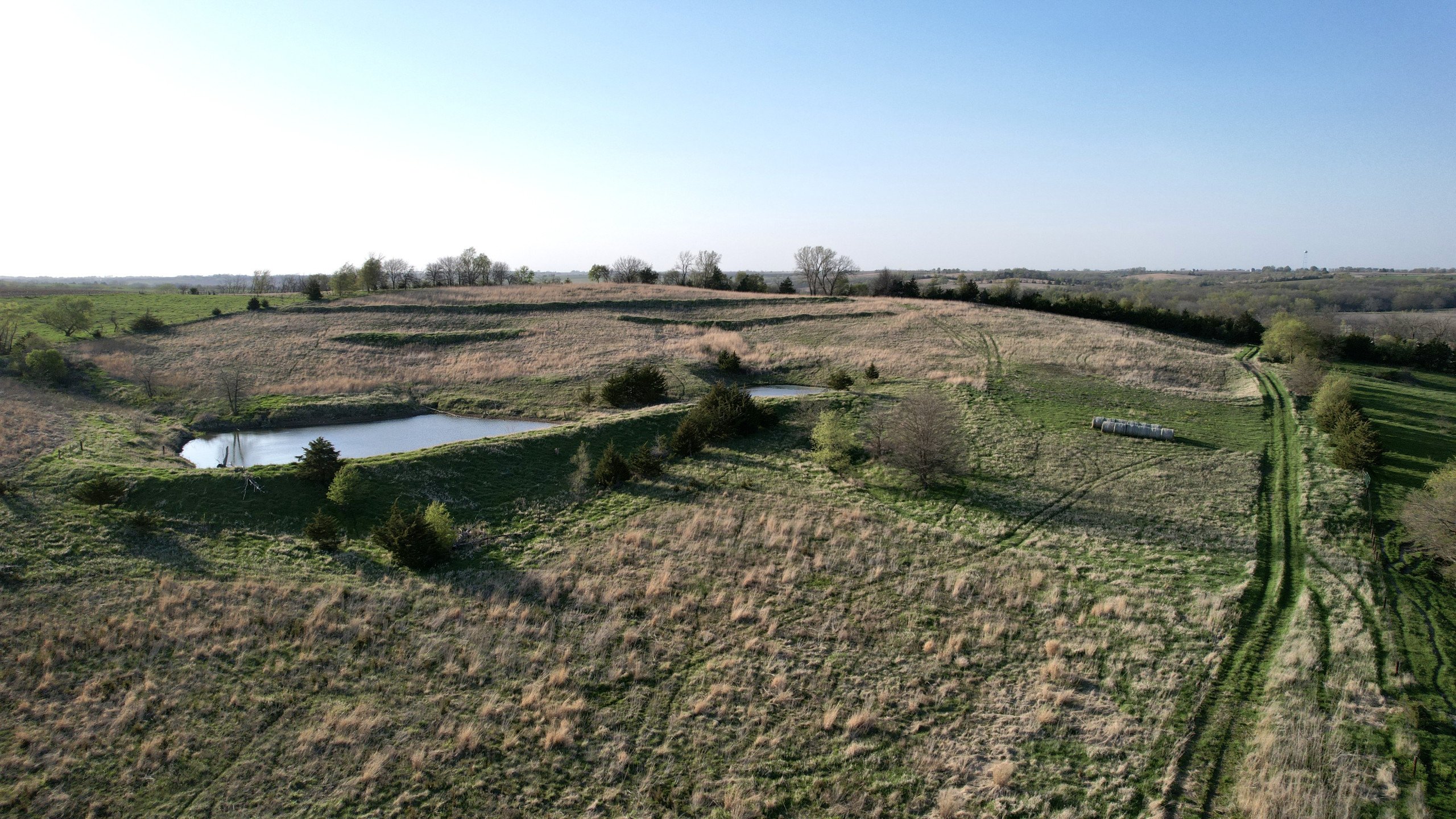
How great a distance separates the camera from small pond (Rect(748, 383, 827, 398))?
119 feet

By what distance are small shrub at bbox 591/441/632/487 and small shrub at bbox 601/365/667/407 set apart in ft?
32.7

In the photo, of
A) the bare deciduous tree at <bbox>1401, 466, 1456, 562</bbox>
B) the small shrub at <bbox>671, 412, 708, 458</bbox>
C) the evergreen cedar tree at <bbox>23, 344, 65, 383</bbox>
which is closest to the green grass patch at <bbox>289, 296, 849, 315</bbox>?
the evergreen cedar tree at <bbox>23, 344, 65, 383</bbox>

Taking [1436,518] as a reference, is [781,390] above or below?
above

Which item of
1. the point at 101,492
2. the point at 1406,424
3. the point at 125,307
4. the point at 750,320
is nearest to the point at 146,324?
the point at 125,307

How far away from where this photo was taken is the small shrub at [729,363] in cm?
3947

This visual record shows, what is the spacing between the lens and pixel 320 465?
20.5 metres

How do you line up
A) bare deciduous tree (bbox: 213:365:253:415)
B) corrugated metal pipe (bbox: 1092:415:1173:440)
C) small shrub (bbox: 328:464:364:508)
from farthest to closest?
1. bare deciduous tree (bbox: 213:365:253:415)
2. corrugated metal pipe (bbox: 1092:415:1173:440)
3. small shrub (bbox: 328:464:364:508)

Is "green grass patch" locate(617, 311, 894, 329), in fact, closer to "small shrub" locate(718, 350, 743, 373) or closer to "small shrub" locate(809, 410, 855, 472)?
"small shrub" locate(718, 350, 743, 373)

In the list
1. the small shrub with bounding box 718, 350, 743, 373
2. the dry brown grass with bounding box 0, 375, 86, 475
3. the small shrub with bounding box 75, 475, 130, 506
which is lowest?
the small shrub with bounding box 75, 475, 130, 506

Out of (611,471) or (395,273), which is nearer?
(611,471)

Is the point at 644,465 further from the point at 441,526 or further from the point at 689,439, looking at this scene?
the point at 441,526

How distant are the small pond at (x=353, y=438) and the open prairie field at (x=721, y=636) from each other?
2.51 metres

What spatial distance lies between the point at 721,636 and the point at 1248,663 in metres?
11.1

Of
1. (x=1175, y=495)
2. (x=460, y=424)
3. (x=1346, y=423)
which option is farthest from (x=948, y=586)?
(x=460, y=424)
